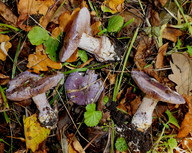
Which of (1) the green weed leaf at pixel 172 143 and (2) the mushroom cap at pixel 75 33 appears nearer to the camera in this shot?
(2) the mushroom cap at pixel 75 33

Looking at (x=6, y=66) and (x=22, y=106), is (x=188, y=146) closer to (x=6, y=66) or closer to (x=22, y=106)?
(x=22, y=106)

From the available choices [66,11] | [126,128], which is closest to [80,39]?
[66,11]

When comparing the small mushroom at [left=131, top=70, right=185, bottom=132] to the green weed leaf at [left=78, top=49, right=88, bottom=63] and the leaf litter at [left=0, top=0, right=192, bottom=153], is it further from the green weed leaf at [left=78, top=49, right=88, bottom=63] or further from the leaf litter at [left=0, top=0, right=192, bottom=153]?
the green weed leaf at [left=78, top=49, right=88, bottom=63]

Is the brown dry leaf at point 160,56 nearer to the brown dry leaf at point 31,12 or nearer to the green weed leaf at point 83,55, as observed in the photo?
the green weed leaf at point 83,55

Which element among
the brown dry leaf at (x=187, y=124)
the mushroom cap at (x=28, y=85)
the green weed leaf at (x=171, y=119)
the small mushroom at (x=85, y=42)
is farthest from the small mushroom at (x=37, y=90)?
the brown dry leaf at (x=187, y=124)

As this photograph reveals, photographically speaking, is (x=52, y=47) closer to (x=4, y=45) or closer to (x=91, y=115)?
(x=4, y=45)

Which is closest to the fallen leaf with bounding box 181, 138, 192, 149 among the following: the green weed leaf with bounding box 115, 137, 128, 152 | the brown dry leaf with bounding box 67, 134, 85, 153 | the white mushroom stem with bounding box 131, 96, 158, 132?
the white mushroom stem with bounding box 131, 96, 158, 132

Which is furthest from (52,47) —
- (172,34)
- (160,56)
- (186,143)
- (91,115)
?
(186,143)
